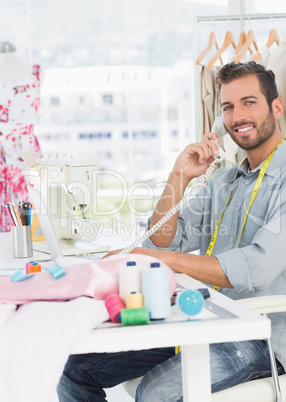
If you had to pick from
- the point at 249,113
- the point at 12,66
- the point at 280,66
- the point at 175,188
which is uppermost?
the point at 12,66

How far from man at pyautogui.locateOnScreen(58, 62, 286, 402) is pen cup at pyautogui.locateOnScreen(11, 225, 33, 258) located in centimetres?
44

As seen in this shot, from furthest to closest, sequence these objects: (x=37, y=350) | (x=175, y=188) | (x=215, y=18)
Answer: (x=215, y=18) < (x=175, y=188) < (x=37, y=350)

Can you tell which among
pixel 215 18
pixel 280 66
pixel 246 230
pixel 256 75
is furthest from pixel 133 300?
pixel 215 18

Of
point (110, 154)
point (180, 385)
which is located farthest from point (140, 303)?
point (110, 154)

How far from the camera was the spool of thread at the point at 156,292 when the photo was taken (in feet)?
4.03

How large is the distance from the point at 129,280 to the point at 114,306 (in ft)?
0.22

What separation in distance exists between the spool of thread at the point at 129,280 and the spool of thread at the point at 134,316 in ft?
0.23

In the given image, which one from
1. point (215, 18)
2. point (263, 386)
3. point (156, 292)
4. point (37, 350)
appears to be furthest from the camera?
point (215, 18)

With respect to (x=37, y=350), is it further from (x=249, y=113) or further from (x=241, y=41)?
(x=241, y=41)

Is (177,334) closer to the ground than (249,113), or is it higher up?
closer to the ground

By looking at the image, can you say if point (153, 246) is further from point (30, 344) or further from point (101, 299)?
point (30, 344)

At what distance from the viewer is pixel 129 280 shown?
1273mm

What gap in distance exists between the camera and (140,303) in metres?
1.25

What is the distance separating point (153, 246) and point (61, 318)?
3.35 feet
